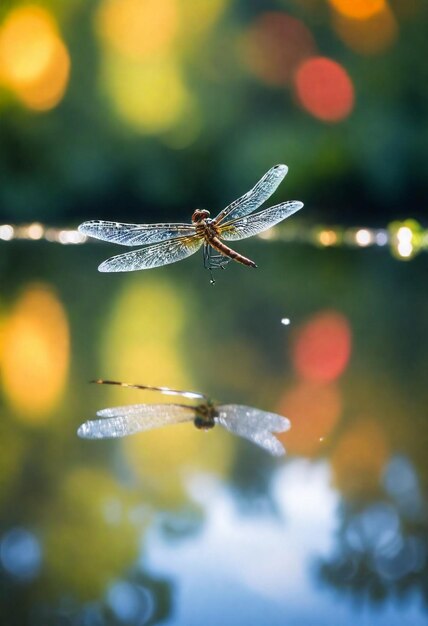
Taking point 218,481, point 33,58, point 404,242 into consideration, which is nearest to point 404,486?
point 218,481

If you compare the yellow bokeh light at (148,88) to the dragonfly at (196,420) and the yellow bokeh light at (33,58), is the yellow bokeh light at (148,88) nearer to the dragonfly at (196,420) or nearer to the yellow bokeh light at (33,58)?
the yellow bokeh light at (33,58)

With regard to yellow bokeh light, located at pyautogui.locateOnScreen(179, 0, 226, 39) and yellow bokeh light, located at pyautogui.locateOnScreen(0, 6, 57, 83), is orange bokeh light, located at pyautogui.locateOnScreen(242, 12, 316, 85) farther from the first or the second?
yellow bokeh light, located at pyautogui.locateOnScreen(0, 6, 57, 83)

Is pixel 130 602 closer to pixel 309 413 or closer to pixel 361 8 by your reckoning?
pixel 309 413

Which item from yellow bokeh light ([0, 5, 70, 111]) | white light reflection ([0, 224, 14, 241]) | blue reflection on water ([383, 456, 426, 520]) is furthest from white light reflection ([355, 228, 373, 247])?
blue reflection on water ([383, 456, 426, 520])

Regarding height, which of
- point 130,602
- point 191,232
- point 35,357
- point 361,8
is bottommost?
point 130,602

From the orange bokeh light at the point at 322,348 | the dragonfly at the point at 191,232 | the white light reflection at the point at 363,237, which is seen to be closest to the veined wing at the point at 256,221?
the dragonfly at the point at 191,232
